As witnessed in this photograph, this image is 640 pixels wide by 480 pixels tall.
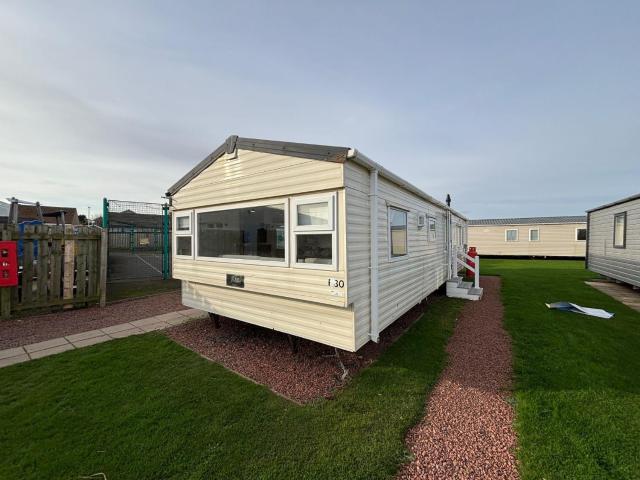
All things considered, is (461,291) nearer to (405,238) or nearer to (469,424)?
(405,238)

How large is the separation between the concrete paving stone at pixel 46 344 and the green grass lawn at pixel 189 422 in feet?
2.24

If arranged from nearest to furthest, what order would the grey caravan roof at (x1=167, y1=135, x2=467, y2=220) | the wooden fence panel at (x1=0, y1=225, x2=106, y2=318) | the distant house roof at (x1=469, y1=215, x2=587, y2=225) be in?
the grey caravan roof at (x1=167, y1=135, x2=467, y2=220), the wooden fence panel at (x1=0, y1=225, x2=106, y2=318), the distant house roof at (x1=469, y1=215, x2=587, y2=225)

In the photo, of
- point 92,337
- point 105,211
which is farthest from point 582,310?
point 105,211

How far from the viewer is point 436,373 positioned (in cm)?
402

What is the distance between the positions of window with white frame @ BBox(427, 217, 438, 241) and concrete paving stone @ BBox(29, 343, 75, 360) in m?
7.95

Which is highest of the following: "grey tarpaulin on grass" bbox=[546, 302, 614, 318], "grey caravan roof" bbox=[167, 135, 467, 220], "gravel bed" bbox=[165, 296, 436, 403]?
A: "grey caravan roof" bbox=[167, 135, 467, 220]

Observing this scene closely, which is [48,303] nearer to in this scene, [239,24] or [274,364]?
[274,364]

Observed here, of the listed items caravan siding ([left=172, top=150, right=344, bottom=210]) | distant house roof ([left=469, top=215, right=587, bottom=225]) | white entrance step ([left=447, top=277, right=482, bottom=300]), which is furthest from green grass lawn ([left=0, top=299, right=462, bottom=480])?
distant house roof ([left=469, top=215, right=587, bottom=225])

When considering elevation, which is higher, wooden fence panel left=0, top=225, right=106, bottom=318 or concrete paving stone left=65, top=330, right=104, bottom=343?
wooden fence panel left=0, top=225, right=106, bottom=318

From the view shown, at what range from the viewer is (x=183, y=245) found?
613 centimetres

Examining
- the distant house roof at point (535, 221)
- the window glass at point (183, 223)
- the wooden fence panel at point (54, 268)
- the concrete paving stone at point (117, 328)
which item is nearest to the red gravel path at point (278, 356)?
the concrete paving stone at point (117, 328)

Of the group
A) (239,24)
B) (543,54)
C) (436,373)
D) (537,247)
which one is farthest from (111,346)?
(537,247)

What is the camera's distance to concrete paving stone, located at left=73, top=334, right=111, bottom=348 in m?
4.90

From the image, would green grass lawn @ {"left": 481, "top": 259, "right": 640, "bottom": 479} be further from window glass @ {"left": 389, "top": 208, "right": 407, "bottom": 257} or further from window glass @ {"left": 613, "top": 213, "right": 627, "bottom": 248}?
window glass @ {"left": 613, "top": 213, "right": 627, "bottom": 248}
